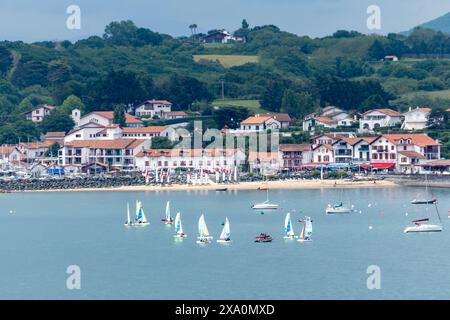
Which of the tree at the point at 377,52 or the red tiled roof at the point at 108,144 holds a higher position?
the tree at the point at 377,52

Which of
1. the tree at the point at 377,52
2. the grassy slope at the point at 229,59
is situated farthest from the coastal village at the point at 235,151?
the tree at the point at 377,52

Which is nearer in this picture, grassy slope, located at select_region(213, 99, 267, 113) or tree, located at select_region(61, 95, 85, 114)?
tree, located at select_region(61, 95, 85, 114)

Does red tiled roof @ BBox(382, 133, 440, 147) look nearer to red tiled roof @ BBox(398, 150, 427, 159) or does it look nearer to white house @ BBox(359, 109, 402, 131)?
red tiled roof @ BBox(398, 150, 427, 159)

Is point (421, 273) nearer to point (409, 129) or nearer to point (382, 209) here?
point (382, 209)

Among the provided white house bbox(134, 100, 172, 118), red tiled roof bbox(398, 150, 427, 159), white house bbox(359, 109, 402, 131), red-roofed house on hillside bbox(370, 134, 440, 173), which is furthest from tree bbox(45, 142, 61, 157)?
red tiled roof bbox(398, 150, 427, 159)

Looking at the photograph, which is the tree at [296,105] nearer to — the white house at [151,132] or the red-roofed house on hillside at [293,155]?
the white house at [151,132]

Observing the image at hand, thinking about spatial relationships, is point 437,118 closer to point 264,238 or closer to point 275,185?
point 275,185
